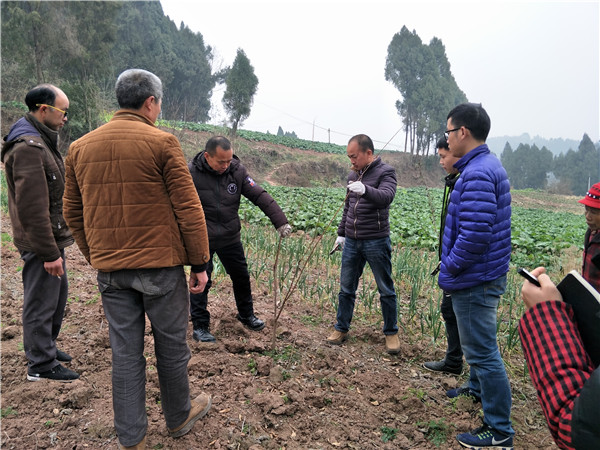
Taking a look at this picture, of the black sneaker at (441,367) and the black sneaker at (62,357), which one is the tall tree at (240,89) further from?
the black sneaker at (441,367)

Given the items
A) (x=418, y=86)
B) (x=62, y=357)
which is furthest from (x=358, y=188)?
(x=418, y=86)

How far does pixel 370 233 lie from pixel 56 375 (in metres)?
2.62

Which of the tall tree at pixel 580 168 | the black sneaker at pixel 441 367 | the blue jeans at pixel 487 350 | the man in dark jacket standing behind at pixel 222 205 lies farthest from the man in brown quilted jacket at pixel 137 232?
the tall tree at pixel 580 168

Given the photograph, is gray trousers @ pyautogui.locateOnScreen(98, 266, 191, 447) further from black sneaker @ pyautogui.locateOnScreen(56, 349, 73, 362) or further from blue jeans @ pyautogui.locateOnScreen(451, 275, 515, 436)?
blue jeans @ pyautogui.locateOnScreen(451, 275, 515, 436)

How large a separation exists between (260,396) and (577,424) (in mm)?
2097

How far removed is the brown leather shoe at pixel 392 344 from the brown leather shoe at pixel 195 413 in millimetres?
1693

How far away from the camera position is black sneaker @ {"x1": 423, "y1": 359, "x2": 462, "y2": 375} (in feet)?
10.5

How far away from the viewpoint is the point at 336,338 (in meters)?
3.64

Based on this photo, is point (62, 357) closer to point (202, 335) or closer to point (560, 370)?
point (202, 335)

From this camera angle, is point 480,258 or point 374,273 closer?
point 480,258

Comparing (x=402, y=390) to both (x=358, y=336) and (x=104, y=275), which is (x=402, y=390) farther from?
(x=104, y=275)

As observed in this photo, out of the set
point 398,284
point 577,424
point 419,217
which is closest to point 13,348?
point 577,424

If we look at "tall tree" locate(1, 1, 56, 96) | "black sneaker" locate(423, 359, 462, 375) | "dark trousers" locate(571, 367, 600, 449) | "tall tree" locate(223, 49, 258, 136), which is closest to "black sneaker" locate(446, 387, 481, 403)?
"black sneaker" locate(423, 359, 462, 375)

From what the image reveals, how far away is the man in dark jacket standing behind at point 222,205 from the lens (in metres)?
3.28
